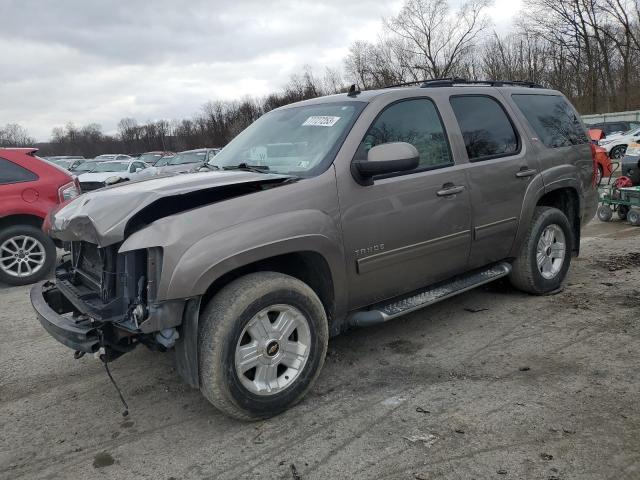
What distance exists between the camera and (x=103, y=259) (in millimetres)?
3078

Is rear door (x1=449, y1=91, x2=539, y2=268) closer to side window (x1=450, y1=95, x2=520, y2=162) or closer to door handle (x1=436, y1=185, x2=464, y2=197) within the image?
side window (x1=450, y1=95, x2=520, y2=162)

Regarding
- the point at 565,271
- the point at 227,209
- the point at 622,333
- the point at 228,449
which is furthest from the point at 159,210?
the point at 565,271

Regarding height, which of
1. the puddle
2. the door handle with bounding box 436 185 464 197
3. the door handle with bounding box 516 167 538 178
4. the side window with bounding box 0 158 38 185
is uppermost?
the side window with bounding box 0 158 38 185

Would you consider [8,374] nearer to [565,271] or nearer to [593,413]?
[593,413]

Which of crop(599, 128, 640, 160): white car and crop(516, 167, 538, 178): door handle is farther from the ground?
crop(599, 128, 640, 160): white car

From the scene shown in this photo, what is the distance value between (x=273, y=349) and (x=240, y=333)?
271 millimetres

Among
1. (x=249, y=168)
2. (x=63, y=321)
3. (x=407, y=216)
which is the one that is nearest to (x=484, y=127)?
(x=407, y=216)

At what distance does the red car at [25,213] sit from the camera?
6.81 metres

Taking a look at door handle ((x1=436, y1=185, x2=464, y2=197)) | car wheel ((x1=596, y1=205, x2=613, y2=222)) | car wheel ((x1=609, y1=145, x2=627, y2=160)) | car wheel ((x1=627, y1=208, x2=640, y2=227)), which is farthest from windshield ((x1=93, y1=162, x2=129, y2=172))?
car wheel ((x1=609, y1=145, x2=627, y2=160))

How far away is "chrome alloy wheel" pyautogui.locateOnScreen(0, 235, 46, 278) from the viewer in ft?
22.4

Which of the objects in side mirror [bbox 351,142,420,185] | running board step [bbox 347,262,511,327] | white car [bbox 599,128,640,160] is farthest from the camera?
white car [bbox 599,128,640,160]

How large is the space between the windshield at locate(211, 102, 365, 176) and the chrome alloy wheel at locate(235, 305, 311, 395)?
95cm

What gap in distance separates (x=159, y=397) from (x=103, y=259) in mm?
1061

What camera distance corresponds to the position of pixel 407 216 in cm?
368
